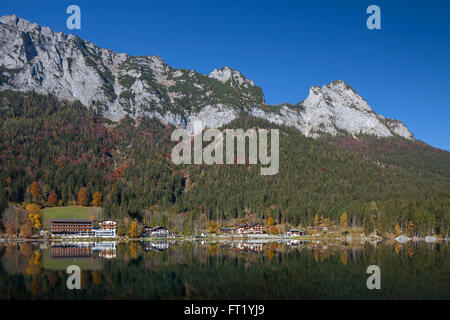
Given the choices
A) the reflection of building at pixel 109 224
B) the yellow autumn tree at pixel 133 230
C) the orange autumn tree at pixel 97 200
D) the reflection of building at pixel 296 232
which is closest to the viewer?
the yellow autumn tree at pixel 133 230

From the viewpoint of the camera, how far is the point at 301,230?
156000 millimetres

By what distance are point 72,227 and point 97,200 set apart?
1215 inches

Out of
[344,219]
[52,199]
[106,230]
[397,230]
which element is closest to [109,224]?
[106,230]

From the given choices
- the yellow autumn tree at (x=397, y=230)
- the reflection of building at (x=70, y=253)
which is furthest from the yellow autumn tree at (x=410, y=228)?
the reflection of building at (x=70, y=253)

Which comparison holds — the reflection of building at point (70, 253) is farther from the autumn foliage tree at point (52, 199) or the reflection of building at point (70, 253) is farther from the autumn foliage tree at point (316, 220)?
the autumn foliage tree at point (316, 220)

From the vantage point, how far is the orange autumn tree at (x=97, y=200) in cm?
17050

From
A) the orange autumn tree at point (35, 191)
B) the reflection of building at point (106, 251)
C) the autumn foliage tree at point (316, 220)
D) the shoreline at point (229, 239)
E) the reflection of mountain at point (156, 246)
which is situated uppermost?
the orange autumn tree at point (35, 191)

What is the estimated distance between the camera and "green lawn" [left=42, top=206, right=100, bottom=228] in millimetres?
148375

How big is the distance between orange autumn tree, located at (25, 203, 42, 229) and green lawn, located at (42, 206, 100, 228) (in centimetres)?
343

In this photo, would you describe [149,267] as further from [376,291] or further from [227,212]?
[227,212]

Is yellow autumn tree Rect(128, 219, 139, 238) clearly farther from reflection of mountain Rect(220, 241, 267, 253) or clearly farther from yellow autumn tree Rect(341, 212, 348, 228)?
yellow autumn tree Rect(341, 212, 348, 228)

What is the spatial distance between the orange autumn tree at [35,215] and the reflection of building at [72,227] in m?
4.70

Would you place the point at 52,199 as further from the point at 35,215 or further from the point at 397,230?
the point at 397,230
